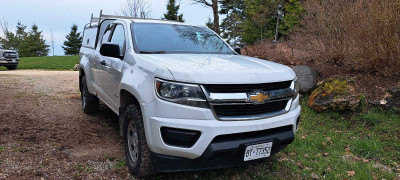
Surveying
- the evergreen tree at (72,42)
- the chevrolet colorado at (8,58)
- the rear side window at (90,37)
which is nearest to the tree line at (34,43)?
the evergreen tree at (72,42)

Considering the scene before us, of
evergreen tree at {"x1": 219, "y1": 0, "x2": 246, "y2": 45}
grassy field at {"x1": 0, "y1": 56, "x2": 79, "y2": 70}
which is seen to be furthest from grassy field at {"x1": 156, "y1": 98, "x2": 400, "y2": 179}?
evergreen tree at {"x1": 219, "y1": 0, "x2": 246, "y2": 45}

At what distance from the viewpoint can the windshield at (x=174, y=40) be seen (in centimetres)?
329

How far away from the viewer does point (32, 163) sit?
3.14 meters

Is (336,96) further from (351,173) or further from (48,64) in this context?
(48,64)

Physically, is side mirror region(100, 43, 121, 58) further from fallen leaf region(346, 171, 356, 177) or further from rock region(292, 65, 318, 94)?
rock region(292, 65, 318, 94)

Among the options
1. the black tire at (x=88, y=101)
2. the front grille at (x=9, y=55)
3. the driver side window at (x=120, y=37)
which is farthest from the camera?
the front grille at (x=9, y=55)

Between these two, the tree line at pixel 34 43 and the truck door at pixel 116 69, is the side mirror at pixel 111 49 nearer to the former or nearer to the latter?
the truck door at pixel 116 69

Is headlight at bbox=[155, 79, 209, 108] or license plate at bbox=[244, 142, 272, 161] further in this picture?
license plate at bbox=[244, 142, 272, 161]

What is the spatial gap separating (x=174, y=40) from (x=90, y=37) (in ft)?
8.18

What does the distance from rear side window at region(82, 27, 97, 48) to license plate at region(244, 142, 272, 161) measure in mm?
3476

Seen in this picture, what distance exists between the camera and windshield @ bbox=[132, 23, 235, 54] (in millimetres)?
3294

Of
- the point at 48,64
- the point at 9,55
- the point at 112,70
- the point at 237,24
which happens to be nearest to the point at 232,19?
the point at 237,24

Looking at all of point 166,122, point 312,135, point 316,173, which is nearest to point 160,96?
point 166,122

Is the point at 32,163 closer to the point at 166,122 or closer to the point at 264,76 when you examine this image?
the point at 166,122
